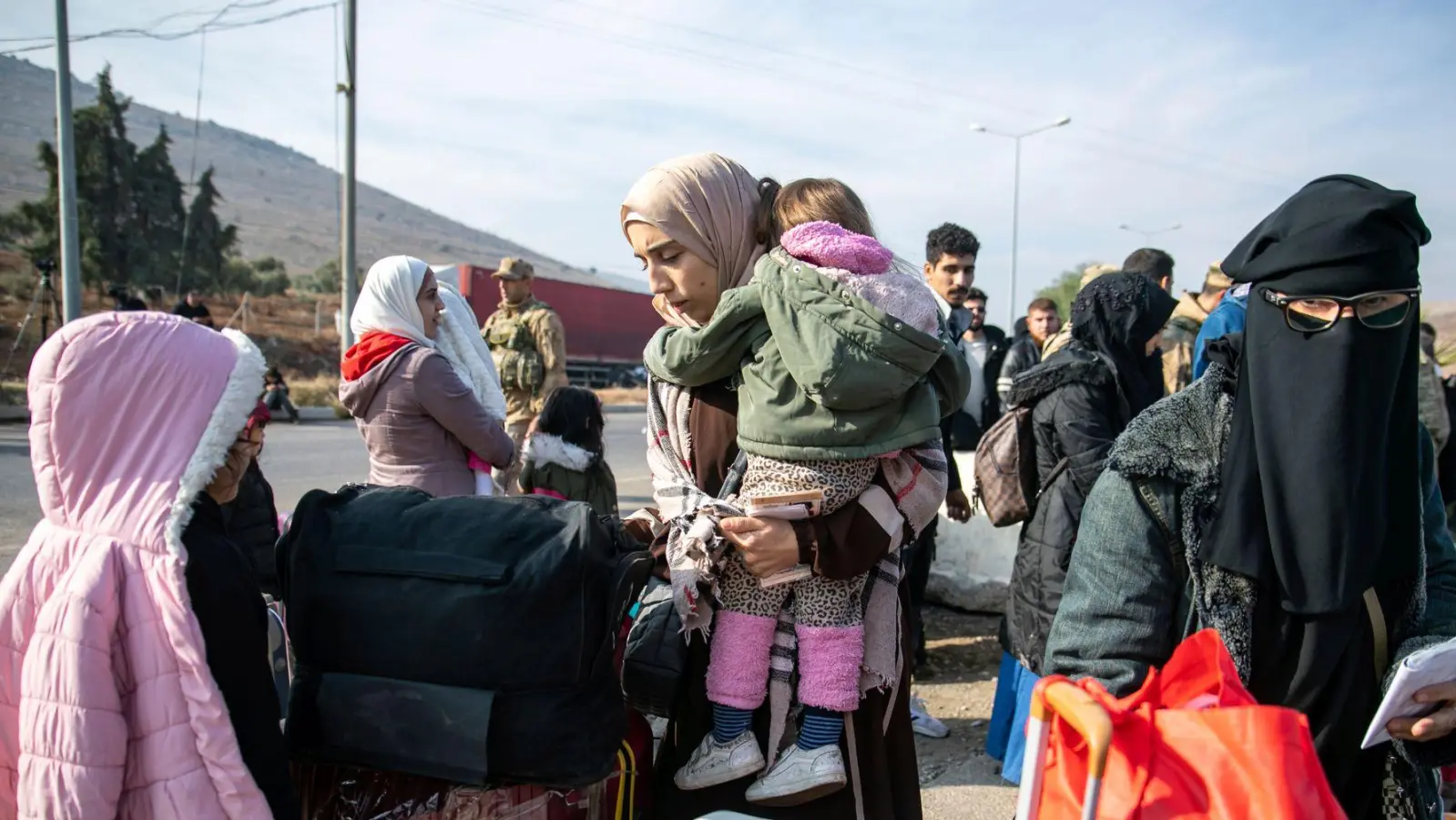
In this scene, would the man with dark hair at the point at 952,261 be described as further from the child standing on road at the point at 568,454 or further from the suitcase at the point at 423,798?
the suitcase at the point at 423,798

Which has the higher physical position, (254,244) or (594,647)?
(254,244)

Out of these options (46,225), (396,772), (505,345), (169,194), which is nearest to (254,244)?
(169,194)

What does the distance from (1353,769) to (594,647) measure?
1459 mm

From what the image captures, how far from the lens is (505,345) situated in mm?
6516

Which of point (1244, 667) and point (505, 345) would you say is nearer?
point (1244, 667)

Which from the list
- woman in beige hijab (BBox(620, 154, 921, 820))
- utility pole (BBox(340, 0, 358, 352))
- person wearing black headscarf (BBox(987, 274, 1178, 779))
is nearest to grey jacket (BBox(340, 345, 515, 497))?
woman in beige hijab (BBox(620, 154, 921, 820))

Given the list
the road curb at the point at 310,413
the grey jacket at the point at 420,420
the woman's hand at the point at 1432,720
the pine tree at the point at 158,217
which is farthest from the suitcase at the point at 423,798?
the pine tree at the point at 158,217

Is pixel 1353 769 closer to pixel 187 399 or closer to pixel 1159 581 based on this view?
A: pixel 1159 581

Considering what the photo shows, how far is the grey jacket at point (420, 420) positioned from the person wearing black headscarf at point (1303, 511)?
7.38 ft

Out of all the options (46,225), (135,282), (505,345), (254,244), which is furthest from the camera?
(254,244)

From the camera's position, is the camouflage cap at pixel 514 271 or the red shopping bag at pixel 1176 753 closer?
the red shopping bag at pixel 1176 753

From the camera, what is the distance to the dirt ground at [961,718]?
3.74 m

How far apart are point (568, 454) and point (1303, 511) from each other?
3.60 metres

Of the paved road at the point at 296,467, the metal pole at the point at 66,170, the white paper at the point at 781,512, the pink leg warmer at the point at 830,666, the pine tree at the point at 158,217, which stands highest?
the pine tree at the point at 158,217
